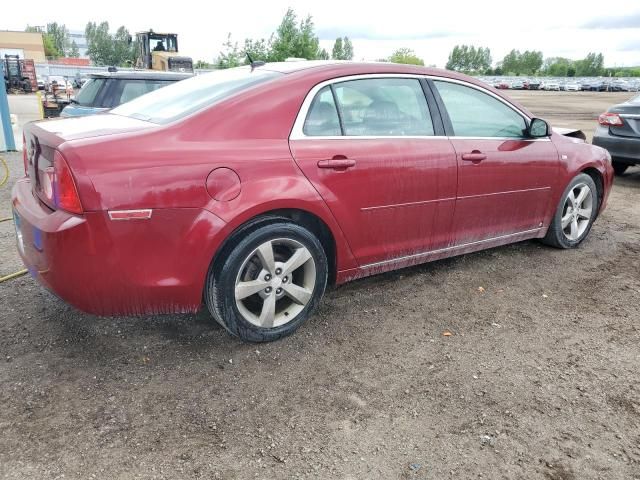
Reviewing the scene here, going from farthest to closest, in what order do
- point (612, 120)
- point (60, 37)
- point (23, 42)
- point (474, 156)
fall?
1. point (60, 37)
2. point (23, 42)
3. point (612, 120)
4. point (474, 156)

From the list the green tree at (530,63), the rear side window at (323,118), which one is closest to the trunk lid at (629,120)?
the rear side window at (323,118)

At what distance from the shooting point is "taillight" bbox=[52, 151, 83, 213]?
8.51 ft

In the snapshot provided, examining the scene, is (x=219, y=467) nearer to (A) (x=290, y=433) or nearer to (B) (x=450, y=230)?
(A) (x=290, y=433)

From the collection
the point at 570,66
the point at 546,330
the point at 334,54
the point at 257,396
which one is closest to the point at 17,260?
the point at 257,396

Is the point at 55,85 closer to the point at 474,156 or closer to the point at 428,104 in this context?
the point at 428,104

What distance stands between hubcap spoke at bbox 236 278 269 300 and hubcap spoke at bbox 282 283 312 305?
15cm

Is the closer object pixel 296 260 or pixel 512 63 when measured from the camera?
pixel 296 260

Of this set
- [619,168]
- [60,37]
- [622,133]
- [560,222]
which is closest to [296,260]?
[560,222]

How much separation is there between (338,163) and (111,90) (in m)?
6.35

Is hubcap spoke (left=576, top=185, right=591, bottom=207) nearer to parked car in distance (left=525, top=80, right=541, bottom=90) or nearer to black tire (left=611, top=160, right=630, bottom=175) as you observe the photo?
black tire (left=611, top=160, right=630, bottom=175)

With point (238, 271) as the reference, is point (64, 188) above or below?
above

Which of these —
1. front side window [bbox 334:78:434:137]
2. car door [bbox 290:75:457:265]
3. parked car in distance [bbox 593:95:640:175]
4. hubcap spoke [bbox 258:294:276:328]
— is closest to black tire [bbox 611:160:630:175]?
parked car in distance [bbox 593:95:640:175]

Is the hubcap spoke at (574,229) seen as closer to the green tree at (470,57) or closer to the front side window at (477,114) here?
the front side window at (477,114)

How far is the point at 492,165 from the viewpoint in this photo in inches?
159
